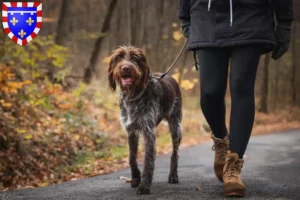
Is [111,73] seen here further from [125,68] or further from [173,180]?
[173,180]

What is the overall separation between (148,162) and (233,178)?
3.41ft

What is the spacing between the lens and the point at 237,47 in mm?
4266

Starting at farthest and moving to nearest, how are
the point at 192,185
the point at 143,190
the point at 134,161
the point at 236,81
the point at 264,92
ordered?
the point at 264,92 < the point at 134,161 < the point at 192,185 < the point at 143,190 < the point at 236,81

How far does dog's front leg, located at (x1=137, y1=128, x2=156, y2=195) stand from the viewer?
4.54m

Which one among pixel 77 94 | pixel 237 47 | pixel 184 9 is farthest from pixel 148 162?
pixel 77 94

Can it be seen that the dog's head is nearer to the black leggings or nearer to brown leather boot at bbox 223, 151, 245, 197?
the black leggings

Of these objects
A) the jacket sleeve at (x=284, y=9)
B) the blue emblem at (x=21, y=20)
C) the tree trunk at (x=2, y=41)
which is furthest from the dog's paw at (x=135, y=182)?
the tree trunk at (x=2, y=41)

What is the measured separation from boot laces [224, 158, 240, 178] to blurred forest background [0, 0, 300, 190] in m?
3.78

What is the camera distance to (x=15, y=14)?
8.28 metres

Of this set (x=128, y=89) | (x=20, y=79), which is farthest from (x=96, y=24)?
(x=128, y=89)

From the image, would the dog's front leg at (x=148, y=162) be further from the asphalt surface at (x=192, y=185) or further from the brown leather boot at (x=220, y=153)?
the brown leather boot at (x=220, y=153)

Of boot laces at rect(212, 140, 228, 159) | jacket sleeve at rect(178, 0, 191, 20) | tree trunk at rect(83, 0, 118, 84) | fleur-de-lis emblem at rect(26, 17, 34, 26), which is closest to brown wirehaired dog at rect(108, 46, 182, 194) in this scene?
jacket sleeve at rect(178, 0, 191, 20)

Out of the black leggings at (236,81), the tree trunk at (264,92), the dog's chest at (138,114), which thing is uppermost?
the black leggings at (236,81)

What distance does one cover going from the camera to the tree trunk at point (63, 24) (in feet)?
50.1
